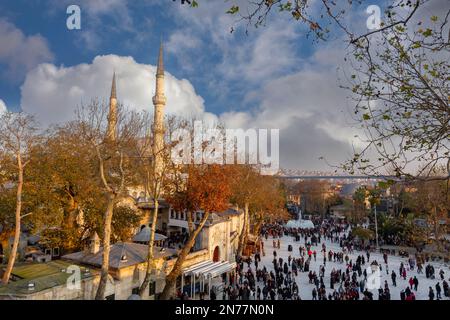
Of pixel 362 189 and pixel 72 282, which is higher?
pixel 362 189

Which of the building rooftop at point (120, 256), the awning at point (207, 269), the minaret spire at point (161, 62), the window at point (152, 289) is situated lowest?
the window at point (152, 289)

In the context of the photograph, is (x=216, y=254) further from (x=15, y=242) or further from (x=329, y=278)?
(x=15, y=242)

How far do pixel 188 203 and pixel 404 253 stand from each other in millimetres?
21387

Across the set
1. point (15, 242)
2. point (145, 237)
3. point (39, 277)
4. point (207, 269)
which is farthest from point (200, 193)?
point (15, 242)

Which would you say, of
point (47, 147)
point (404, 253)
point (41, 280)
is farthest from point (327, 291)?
point (47, 147)

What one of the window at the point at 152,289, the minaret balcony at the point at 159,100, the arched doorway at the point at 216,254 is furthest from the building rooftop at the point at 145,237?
the minaret balcony at the point at 159,100

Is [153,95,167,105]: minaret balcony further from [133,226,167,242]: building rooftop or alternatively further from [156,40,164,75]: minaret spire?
[133,226,167,242]: building rooftop

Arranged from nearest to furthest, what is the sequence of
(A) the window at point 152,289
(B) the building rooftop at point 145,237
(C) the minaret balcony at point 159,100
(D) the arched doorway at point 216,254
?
(A) the window at point 152,289 → (B) the building rooftop at point 145,237 → (D) the arched doorway at point 216,254 → (C) the minaret balcony at point 159,100

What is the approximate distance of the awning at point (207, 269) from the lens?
1627 cm

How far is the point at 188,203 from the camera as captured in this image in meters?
18.4

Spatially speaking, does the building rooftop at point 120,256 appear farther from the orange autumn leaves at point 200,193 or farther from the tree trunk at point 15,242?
the orange autumn leaves at point 200,193

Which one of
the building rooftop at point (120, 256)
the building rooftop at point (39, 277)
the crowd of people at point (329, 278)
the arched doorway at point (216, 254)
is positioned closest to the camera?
the building rooftop at point (39, 277)

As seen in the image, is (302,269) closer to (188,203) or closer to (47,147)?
(188,203)

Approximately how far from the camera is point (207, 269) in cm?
1692
